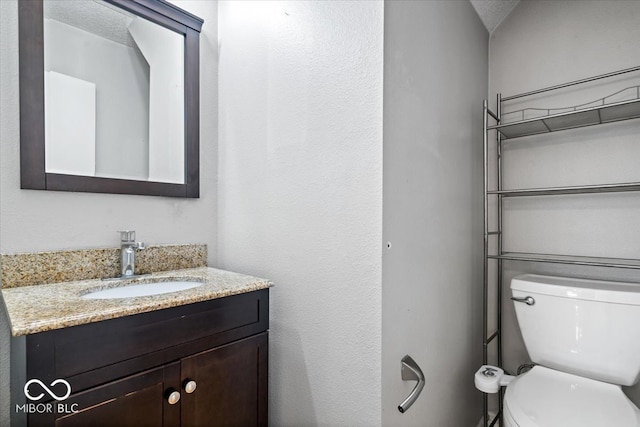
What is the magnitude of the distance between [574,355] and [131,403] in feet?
5.21

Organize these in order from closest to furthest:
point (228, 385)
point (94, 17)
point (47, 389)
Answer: point (47, 389)
point (228, 385)
point (94, 17)

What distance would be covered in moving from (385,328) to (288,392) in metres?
0.50

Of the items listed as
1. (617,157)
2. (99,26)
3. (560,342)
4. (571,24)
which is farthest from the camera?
(571,24)

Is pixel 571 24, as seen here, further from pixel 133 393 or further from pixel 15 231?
pixel 15 231

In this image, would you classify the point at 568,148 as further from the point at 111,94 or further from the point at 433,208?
the point at 111,94

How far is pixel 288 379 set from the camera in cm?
119

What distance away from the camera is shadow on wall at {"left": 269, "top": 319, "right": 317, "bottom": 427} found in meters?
1.14

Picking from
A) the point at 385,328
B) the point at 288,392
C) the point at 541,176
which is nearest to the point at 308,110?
the point at 385,328

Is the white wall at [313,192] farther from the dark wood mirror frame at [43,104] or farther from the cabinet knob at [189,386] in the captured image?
the cabinet knob at [189,386]

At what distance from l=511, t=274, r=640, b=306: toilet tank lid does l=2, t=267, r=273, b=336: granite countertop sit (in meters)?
1.15

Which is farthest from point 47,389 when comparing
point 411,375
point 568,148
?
point 568,148

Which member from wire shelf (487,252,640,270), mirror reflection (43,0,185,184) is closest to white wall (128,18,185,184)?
mirror reflection (43,0,185,184)

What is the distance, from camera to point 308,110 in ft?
3.72

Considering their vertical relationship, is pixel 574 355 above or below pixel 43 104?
below
